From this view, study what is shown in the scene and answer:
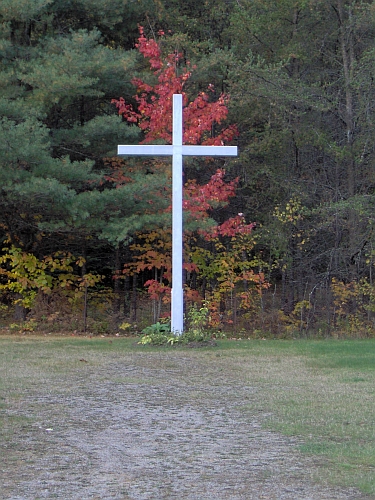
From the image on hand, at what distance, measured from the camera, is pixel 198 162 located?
19.4m

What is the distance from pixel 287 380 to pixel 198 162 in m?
10.9

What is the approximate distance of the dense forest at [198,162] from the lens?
54.4 feet

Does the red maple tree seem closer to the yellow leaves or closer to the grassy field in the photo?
the yellow leaves

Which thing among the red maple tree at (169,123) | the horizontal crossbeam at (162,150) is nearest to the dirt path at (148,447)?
the horizontal crossbeam at (162,150)

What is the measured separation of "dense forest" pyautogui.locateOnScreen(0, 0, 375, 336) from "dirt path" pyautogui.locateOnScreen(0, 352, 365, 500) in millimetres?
7863

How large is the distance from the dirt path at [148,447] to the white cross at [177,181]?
163 inches

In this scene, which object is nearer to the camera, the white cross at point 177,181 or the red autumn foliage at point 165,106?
the white cross at point 177,181

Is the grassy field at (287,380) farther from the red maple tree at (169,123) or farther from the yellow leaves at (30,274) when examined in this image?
the red maple tree at (169,123)

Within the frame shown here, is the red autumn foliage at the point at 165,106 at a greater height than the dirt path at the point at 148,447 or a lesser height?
greater

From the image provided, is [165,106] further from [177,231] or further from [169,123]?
[177,231]

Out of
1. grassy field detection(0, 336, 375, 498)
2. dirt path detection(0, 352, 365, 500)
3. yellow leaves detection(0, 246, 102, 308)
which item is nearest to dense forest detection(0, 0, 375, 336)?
yellow leaves detection(0, 246, 102, 308)

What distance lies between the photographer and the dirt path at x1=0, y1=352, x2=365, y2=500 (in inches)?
187

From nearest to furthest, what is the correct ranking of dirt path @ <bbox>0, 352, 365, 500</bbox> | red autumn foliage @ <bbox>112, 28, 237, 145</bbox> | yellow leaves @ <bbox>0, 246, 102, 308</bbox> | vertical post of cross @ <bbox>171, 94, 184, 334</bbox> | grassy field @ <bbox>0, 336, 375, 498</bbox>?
dirt path @ <bbox>0, 352, 365, 500</bbox>
grassy field @ <bbox>0, 336, 375, 498</bbox>
vertical post of cross @ <bbox>171, 94, 184, 334</bbox>
red autumn foliage @ <bbox>112, 28, 237, 145</bbox>
yellow leaves @ <bbox>0, 246, 102, 308</bbox>

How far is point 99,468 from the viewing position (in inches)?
205
